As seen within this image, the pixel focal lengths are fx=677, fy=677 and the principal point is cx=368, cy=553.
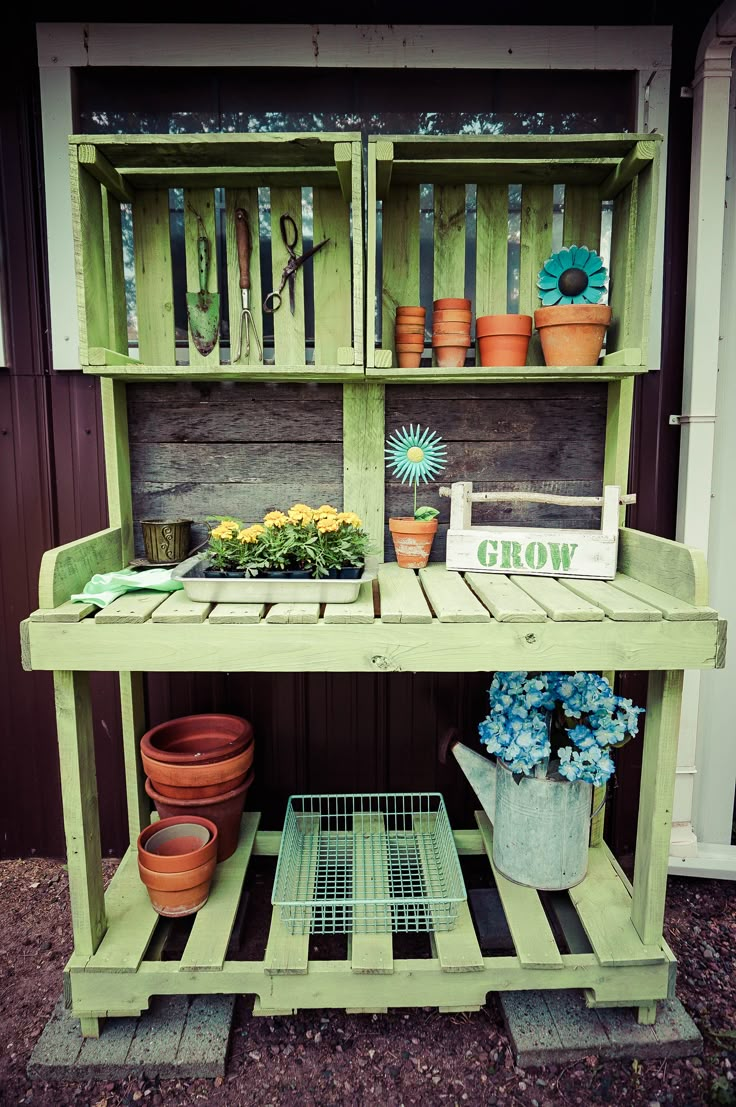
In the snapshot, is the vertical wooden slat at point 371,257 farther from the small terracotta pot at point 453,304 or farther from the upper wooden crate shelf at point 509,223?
the small terracotta pot at point 453,304

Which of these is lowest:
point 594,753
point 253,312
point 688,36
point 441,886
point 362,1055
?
point 362,1055

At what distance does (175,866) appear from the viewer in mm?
1818

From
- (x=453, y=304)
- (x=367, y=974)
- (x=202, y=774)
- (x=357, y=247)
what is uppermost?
(x=357, y=247)

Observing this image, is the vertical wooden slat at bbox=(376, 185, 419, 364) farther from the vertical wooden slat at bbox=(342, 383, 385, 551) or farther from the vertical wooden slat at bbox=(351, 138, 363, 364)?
the vertical wooden slat at bbox=(351, 138, 363, 364)

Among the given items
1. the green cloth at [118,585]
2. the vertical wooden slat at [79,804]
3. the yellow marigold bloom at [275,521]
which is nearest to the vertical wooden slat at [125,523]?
the green cloth at [118,585]

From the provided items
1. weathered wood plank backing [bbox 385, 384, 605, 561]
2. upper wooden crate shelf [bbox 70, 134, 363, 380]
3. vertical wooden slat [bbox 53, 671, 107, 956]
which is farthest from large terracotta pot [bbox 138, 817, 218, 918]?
upper wooden crate shelf [bbox 70, 134, 363, 380]

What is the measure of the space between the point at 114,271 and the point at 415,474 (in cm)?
112

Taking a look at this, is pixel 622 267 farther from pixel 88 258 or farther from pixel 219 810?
pixel 219 810

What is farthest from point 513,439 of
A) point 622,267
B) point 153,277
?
point 153,277

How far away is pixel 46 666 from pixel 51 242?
149 cm

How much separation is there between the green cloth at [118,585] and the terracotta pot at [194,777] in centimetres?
56

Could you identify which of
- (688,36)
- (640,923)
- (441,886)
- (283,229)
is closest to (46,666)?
(441,886)

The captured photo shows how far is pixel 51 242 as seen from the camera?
2.24m

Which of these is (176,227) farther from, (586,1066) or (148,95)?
(586,1066)
